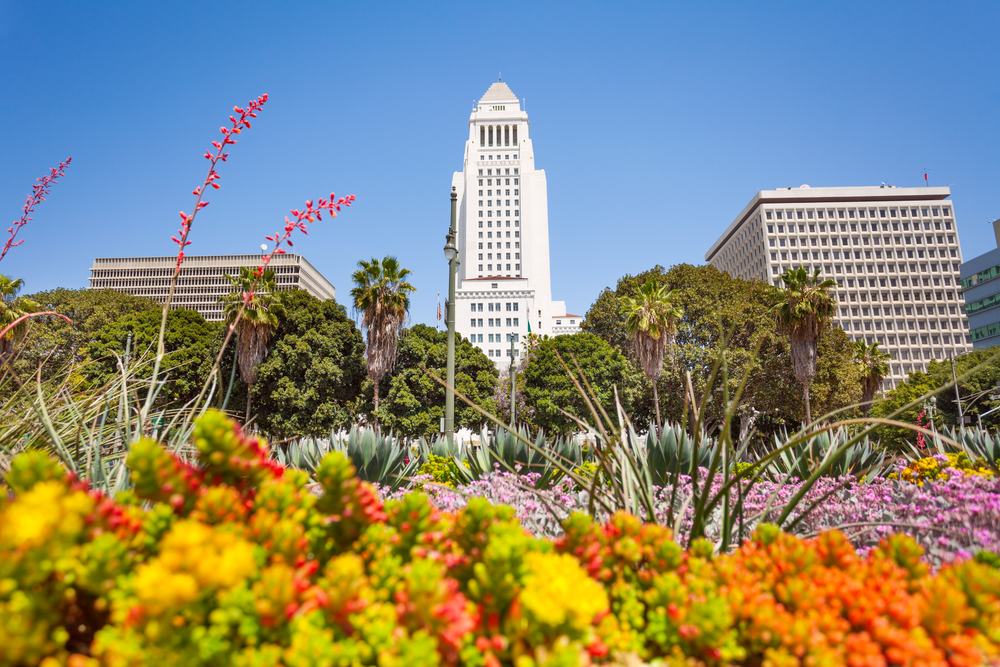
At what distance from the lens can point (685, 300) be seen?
29.5 m

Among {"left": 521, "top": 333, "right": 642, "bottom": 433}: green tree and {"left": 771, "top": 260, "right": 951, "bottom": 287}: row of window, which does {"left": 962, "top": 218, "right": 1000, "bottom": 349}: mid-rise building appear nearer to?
{"left": 771, "top": 260, "right": 951, "bottom": 287}: row of window

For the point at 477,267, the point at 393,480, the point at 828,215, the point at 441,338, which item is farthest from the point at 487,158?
the point at 393,480

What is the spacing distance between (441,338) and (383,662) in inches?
1151

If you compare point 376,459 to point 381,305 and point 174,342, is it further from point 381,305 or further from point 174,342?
point 174,342

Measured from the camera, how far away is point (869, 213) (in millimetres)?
88625

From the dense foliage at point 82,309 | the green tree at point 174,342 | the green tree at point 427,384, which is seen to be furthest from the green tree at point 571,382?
the dense foliage at point 82,309

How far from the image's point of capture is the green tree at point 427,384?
83.5ft

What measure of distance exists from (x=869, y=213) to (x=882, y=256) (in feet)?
27.1

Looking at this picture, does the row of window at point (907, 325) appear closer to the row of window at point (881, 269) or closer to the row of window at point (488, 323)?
the row of window at point (881, 269)

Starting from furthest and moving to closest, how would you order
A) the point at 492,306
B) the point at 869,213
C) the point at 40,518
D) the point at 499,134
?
1. the point at 499,134
2. the point at 869,213
3. the point at 492,306
4. the point at 40,518

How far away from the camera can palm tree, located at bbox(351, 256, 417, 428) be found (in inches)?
905

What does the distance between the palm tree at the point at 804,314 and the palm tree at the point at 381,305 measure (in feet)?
55.3

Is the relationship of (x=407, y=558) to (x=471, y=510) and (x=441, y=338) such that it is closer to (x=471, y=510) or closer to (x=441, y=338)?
(x=471, y=510)

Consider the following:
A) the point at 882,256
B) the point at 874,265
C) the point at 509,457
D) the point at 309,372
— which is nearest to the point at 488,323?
the point at 309,372
